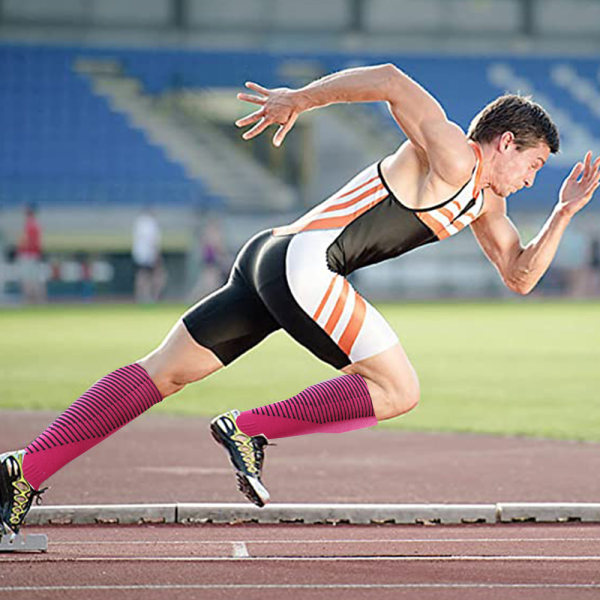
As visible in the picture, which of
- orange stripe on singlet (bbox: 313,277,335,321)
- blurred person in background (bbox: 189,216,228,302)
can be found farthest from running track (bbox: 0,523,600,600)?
blurred person in background (bbox: 189,216,228,302)

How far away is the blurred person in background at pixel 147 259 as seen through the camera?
115ft

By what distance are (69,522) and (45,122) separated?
3627 centimetres

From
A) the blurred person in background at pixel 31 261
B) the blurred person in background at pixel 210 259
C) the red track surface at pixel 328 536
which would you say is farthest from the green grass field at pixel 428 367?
the blurred person in background at pixel 210 259

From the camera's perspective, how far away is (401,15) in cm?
4638

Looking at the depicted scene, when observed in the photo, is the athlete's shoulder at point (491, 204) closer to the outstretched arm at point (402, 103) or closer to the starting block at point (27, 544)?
the outstretched arm at point (402, 103)

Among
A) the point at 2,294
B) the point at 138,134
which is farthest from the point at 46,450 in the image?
→ the point at 138,134

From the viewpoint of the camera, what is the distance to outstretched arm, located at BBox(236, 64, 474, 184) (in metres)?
5.55

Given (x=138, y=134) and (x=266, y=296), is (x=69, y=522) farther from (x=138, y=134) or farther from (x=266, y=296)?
(x=138, y=134)

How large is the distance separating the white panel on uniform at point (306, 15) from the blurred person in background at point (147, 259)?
9.90 meters

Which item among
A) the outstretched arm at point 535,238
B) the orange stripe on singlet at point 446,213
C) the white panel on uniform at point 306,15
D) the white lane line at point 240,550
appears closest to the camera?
the orange stripe on singlet at point 446,213

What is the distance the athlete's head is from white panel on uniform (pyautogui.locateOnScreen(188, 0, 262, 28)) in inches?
1586

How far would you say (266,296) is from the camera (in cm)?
592

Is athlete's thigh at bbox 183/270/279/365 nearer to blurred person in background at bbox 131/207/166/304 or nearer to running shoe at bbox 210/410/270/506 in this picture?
running shoe at bbox 210/410/270/506

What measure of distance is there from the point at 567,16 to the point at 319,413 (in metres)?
44.1
